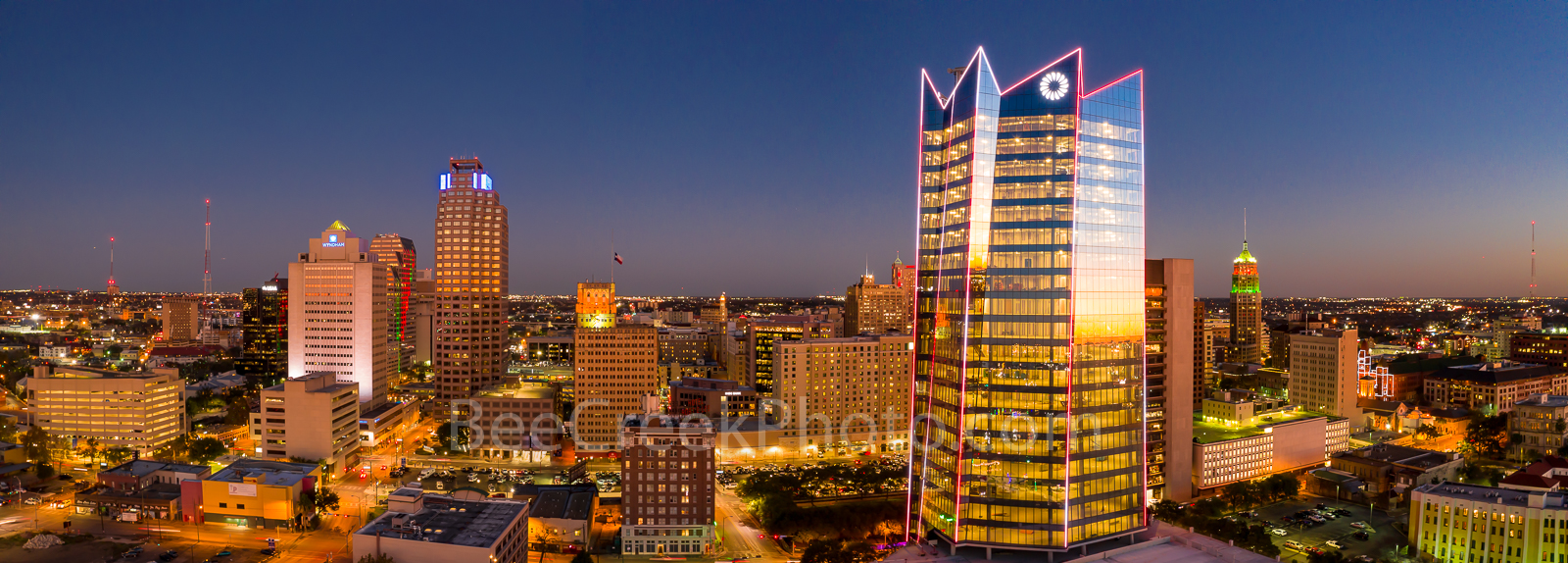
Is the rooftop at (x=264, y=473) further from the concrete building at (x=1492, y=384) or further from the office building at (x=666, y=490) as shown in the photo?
the concrete building at (x=1492, y=384)

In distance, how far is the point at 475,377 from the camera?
4653 inches

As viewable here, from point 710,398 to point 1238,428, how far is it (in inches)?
2591

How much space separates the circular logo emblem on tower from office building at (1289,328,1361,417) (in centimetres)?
8551

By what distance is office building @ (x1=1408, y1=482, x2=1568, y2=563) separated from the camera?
58.2 meters

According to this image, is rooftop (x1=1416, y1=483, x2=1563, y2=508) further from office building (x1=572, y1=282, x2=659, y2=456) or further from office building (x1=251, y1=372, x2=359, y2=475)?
office building (x1=251, y1=372, x2=359, y2=475)

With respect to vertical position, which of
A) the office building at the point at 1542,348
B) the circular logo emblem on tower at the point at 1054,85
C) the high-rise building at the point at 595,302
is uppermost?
the circular logo emblem on tower at the point at 1054,85

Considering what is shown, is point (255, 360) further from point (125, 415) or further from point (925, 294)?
point (925, 294)

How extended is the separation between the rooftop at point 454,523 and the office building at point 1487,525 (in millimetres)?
69474

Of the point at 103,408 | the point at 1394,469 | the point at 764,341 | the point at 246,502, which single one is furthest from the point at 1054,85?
the point at 103,408

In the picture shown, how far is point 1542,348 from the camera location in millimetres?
135000

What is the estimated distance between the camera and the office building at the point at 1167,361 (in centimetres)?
7056

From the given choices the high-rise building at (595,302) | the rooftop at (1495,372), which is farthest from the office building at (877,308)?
the rooftop at (1495,372)

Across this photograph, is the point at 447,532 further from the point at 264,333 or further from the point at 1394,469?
the point at 264,333

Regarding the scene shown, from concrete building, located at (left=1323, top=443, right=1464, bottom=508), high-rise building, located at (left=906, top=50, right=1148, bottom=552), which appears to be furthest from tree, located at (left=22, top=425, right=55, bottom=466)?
concrete building, located at (left=1323, top=443, right=1464, bottom=508)
